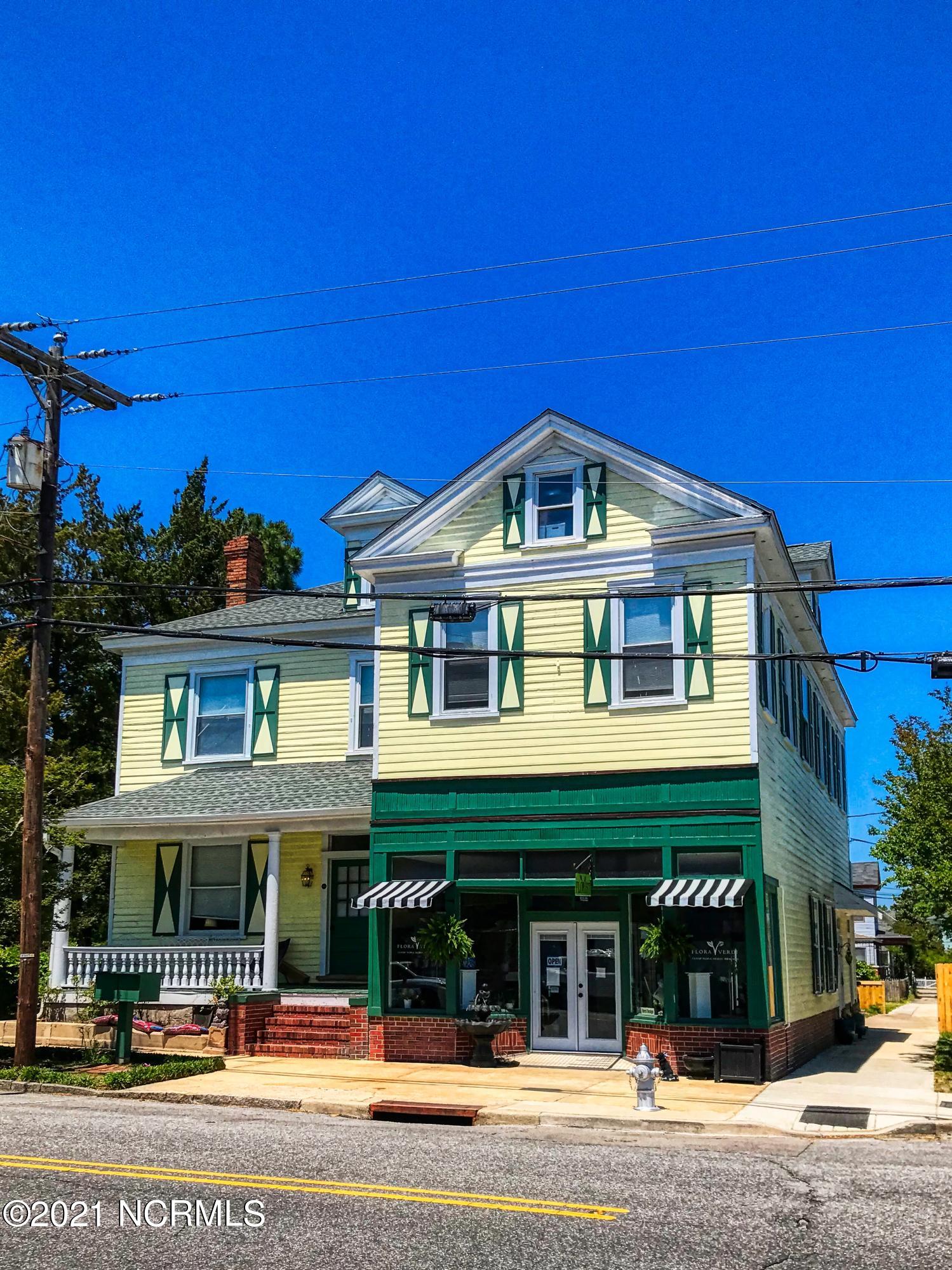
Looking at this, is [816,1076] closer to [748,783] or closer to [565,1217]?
[748,783]

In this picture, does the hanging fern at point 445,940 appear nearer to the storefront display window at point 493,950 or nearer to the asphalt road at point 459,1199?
the storefront display window at point 493,950

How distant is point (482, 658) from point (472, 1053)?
6269mm

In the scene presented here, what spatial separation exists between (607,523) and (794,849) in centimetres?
708

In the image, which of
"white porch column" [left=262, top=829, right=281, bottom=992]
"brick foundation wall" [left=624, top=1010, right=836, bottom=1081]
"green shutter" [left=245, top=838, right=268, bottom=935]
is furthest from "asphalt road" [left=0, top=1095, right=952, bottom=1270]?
"green shutter" [left=245, top=838, right=268, bottom=935]

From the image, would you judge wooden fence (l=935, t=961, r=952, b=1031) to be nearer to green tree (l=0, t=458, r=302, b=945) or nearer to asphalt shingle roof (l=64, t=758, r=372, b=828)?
asphalt shingle roof (l=64, t=758, r=372, b=828)

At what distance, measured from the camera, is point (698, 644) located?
19.5m

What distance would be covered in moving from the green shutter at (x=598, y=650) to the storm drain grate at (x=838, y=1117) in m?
6.93

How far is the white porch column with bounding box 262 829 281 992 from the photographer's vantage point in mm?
22047

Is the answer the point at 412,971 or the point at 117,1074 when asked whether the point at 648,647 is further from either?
the point at 117,1074

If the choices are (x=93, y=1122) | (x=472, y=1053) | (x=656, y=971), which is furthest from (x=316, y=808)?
(x=93, y=1122)

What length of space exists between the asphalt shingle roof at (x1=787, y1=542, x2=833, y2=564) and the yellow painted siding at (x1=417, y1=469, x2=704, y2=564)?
6.50 metres

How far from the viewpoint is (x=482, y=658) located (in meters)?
21.0

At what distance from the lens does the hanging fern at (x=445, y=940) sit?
19859 millimetres

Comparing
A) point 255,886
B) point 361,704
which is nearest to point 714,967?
point 361,704
